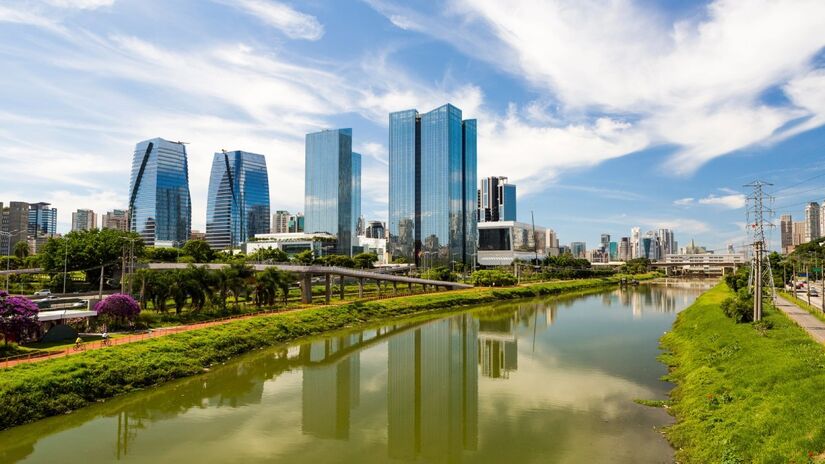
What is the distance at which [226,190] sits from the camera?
184 meters

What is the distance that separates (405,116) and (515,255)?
202 ft

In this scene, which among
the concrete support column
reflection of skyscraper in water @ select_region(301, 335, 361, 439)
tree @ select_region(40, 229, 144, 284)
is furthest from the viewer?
the concrete support column

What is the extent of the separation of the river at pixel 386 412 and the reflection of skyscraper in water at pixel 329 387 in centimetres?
10

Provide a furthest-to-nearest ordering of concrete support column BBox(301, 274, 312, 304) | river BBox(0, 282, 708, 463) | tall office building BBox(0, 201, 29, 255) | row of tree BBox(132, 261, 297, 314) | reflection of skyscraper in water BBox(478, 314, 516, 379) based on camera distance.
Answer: tall office building BBox(0, 201, 29, 255), concrete support column BBox(301, 274, 312, 304), row of tree BBox(132, 261, 297, 314), reflection of skyscraper in water BBox(478, 314, 516, 379), river BBox(0, 282, 708, 463)

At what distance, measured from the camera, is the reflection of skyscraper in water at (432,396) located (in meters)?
19.0

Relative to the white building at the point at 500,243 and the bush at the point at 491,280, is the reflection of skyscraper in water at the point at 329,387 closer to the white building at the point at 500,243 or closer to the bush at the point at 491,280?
the bush at the point at 491,280

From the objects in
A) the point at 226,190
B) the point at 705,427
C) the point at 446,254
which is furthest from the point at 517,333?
the point at 226,190

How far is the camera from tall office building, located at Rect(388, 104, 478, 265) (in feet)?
557

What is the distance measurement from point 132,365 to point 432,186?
147893 mm

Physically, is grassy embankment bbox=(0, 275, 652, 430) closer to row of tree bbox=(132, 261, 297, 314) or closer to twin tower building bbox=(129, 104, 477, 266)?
row of tree bbox=(132, 261, 297, 314)

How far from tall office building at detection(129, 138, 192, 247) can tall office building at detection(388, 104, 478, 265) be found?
7301cm

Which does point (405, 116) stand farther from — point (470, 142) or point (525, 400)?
point (525, 400)

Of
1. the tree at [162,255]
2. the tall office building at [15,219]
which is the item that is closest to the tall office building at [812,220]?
the tree at [162,255]

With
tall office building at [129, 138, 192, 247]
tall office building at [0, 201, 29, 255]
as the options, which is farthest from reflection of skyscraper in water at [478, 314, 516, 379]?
tall office building at [0, 201, 29, 255]
